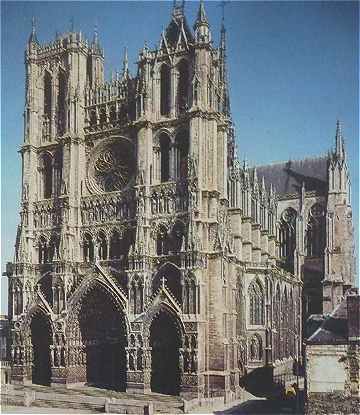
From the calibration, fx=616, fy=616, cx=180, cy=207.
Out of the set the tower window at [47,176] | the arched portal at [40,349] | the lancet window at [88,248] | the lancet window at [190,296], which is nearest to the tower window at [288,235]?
the lancet window at [88,248]

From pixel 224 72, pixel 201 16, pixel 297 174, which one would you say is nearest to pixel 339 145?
pixel 297 174

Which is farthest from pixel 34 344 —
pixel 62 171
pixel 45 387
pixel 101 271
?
pixel 62 171

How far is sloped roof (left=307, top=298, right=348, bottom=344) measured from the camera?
21.1 meters

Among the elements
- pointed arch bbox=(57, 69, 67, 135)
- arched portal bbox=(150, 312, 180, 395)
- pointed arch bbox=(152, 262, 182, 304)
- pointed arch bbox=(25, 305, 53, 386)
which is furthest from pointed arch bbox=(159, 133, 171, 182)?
pointed arch bbox=(25, 305, 53, 386)

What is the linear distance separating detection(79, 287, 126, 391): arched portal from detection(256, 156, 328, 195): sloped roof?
880 inches

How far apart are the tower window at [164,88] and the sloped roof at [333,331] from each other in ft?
48.2

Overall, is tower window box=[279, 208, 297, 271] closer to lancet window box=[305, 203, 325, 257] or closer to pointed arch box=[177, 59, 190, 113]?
lancet window box=[305, 203, 325, 257]

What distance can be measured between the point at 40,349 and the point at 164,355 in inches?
295

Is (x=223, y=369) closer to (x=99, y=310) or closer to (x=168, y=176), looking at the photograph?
(x=99, y=310)

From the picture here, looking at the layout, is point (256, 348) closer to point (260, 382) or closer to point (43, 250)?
point (260, 382)

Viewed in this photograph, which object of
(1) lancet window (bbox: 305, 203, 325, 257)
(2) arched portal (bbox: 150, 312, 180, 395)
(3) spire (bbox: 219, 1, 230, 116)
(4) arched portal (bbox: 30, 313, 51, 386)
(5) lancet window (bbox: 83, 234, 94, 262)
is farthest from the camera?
(1) lancet window (bbox: 305, 203, 325, 257)

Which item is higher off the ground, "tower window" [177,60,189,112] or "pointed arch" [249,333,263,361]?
"tower window" [177,60,189,112]

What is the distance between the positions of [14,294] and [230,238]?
1213cm

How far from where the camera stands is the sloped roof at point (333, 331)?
21.1 metres
